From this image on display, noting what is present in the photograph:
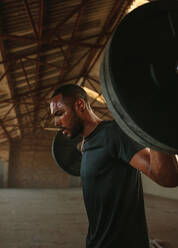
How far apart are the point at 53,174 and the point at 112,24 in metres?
13.1

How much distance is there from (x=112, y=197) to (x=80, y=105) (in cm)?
60

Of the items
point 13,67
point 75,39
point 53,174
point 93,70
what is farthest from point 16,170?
point 75,39

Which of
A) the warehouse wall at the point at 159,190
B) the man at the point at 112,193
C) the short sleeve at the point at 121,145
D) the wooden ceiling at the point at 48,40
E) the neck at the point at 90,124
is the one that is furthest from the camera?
the warehouse wall at the point at 159,190

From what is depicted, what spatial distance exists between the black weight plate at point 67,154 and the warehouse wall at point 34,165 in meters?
14.9

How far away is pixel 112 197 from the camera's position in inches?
48.5

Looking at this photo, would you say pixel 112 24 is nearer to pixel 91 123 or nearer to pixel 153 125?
pixel 91 123

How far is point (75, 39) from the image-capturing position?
20.7 feet

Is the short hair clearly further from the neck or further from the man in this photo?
the man

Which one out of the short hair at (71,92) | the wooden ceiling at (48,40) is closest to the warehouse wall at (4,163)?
the wooden ceiling at (48,40)

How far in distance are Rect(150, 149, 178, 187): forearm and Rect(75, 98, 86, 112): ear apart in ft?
2.26

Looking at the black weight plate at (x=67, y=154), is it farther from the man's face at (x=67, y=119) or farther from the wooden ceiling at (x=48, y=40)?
the wooden ceiling at (x=48, y=40)

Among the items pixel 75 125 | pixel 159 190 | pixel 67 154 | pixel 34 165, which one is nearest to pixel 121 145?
pixel 75 125

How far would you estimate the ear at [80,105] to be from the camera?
147 centimetres

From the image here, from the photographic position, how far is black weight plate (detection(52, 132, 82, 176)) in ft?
7.97
